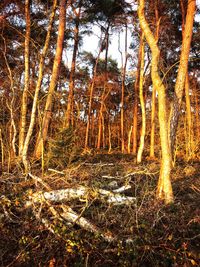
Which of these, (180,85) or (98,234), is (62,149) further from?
(98,234)

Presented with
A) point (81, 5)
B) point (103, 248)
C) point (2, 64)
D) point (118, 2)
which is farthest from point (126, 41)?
point (103, 248)

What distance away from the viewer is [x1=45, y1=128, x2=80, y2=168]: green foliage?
8.44m

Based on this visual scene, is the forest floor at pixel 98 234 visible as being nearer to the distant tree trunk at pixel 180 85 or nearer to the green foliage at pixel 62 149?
the distant tree trunk at pixel 180 85

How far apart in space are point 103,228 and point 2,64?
959 centimetres

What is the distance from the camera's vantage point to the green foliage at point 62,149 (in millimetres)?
8438

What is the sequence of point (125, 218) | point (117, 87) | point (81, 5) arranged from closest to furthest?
point (125, 218), point (81, 5), point (117, 87)

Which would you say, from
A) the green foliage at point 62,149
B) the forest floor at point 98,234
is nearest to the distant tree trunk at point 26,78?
the green foliage at point 62,149

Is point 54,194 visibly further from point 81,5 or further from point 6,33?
point 81,5

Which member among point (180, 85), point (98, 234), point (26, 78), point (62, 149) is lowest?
point (98, 234)

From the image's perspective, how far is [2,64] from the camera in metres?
10.9

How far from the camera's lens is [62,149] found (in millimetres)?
8695

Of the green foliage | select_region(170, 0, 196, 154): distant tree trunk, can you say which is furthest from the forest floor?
the green foliage

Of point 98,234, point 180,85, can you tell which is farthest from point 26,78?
point 98,234

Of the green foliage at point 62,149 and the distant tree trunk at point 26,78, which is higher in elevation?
the distant tree trunk at point 26,78
